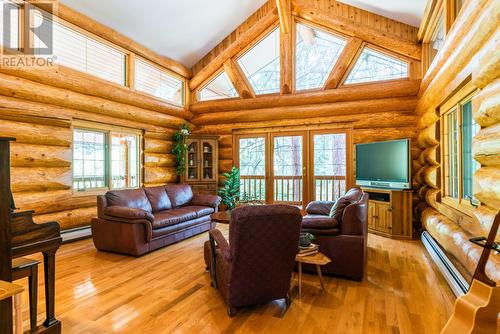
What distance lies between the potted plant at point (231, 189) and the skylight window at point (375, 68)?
3364 mm

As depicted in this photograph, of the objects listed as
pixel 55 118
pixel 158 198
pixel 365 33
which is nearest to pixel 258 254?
pixel 158 198

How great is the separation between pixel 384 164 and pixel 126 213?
14.9 feet

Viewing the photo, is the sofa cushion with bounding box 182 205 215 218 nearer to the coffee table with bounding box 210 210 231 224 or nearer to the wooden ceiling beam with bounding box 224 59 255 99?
the coffee table with bounding box 210 210 231 224

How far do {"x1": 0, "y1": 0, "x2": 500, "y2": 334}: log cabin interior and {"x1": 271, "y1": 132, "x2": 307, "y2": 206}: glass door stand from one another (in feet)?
0.12

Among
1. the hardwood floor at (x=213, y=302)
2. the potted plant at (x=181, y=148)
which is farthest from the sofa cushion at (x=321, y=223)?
the potted plant at (x=181, y=148)

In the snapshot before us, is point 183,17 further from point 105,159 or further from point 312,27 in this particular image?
point 105,159

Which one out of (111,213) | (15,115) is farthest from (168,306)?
(15,115)

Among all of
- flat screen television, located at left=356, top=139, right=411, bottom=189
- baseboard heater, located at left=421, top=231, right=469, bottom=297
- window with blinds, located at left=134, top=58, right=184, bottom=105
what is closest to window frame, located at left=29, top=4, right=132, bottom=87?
window with blinds, located at left=134, top=58, right=184, bottom=105

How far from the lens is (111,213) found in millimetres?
4148

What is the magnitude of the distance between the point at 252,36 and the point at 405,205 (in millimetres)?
4929

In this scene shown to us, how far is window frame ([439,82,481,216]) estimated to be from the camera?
3.19 metres

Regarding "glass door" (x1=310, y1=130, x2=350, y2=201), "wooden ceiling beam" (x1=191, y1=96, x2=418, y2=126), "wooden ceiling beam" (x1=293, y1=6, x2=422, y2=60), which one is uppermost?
"wooden ceiling beam" (x1=293, y1=6, x2=422, y2=60)

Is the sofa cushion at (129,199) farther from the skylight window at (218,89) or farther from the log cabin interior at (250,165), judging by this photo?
the skylight window at (218,89)

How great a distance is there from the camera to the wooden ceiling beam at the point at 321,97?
554 cm
